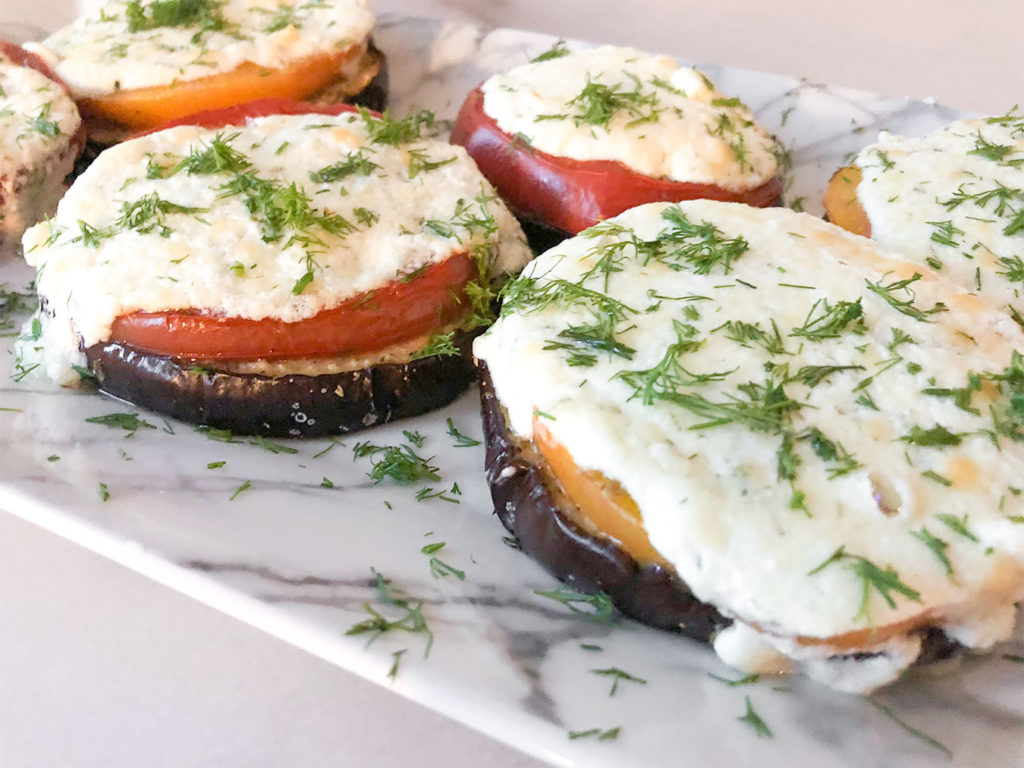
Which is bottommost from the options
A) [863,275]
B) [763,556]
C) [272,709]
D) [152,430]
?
[272,709]

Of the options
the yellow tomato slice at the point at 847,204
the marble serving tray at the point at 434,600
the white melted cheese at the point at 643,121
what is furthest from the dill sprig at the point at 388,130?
the yellow tomato slice at the point at 847,204

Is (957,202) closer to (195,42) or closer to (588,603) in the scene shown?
(588,603)

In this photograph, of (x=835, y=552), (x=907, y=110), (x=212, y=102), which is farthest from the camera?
(x=907, y=110)

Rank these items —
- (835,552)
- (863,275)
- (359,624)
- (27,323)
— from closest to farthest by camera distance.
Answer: (835,552) → (359,624) → (863,275) → (27,323)

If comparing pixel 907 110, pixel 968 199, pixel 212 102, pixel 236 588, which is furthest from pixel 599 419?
pixel 907 110

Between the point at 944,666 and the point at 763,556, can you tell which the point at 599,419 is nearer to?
the point at 763,556

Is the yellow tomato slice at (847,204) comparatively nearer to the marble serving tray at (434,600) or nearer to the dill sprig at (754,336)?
the dill sprig at (754,336)
